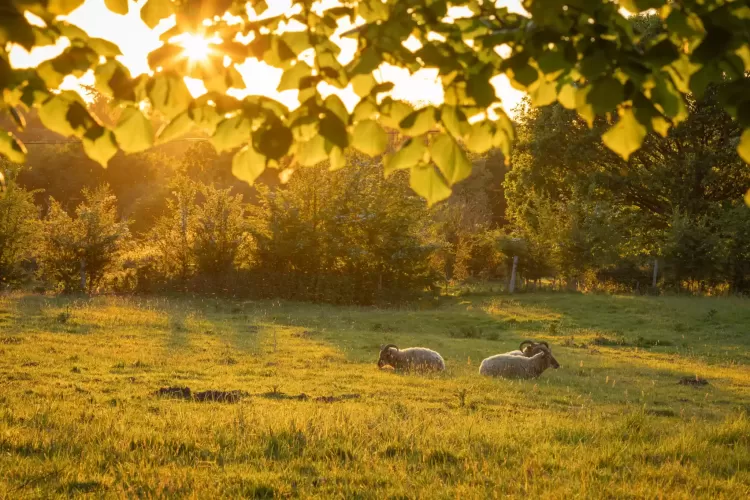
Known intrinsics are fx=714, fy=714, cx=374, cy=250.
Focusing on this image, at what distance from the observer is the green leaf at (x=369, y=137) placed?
3.71m

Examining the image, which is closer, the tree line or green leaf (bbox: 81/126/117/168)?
green leaf (bbox: 81/126/117/168)

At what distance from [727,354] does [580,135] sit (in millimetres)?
24762

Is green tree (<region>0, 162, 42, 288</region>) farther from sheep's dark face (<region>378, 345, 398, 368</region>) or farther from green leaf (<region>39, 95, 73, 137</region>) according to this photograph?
green leaf (<region>39, 95, 73, 137</region>)

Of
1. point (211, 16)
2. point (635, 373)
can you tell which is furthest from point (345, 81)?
point (635, 373)

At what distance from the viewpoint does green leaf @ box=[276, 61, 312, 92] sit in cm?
367

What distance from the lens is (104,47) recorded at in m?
3.69

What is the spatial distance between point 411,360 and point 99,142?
1472 centimetres

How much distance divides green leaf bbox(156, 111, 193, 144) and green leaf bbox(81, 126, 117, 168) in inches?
11.6

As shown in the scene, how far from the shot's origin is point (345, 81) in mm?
3771

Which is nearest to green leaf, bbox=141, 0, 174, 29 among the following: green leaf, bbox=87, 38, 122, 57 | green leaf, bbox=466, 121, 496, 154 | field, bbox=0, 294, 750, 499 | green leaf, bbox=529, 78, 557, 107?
green leaf, bbox=87, 38, 122, 57

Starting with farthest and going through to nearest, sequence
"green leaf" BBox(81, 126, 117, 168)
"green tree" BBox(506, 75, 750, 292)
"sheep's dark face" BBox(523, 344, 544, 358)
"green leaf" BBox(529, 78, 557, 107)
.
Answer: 1. "green tree" BBox(506, 75, 750, 292)
2. "sheep's dark face" BBox(523, 344, 544, 358)
3. "green leaf" BBox(529, 78, 557, 107)
4. "green leaf" BBox(81, 126, 117, 168)

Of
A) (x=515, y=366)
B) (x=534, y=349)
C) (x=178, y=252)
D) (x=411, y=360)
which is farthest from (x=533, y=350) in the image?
(x=178, y=252)

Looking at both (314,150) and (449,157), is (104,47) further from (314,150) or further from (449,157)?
(449,157)

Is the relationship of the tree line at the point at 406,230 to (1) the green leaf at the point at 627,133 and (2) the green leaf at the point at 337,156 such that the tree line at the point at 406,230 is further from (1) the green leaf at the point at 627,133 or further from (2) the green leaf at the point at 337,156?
(2) the green leaf at the point at 337,156
